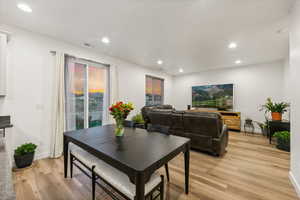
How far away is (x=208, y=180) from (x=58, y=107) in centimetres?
336

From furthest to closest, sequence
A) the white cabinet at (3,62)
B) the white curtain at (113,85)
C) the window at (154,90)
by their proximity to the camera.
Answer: the window at (154,90)
the white curtain at (113,85)
the white cabinet at (3,62)

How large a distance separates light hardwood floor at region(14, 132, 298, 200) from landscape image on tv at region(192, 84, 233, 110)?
9.39ft

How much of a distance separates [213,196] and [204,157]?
1.19 metres

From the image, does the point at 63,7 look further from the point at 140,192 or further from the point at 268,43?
the point at 268,43

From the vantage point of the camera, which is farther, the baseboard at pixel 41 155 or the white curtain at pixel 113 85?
the white curtain at pixel 113 85

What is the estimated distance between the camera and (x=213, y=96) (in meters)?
5.78

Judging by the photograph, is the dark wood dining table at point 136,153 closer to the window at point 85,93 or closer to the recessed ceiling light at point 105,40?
the window at point 85,93

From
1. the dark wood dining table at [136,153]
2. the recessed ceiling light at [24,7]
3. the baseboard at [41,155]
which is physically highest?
the recessed ceiling light at [24,7]

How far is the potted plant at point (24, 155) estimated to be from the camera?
2273 millimetres

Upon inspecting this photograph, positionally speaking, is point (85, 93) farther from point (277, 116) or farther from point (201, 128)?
point (277, 116)

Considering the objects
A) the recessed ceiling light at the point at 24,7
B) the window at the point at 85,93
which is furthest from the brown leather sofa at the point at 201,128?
the recessed ceiling light at the point at 24,7

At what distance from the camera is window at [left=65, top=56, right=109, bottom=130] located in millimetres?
3178

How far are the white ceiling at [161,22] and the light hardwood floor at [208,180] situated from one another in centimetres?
270

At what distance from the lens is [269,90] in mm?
4621
